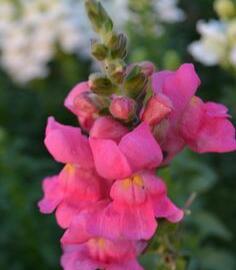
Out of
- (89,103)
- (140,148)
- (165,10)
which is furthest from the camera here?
(165,10)

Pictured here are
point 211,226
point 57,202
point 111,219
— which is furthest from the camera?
point 211,226

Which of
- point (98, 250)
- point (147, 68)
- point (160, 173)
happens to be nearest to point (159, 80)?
point (147, 68)

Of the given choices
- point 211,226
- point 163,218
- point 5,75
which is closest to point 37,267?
point 211,226

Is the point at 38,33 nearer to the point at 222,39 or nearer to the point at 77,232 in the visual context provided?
the point at 222,39

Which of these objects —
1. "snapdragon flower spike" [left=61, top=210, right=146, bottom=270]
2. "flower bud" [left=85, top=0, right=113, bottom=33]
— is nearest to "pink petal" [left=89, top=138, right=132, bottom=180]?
"snapdragon flower spike" [left=61, top=210, right=146, bottom=270]

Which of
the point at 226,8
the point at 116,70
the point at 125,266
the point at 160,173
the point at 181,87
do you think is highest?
the point at 116,70

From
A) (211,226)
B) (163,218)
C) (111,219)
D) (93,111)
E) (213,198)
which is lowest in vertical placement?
(213,198)

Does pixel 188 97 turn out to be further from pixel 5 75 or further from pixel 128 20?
pixel 5 75

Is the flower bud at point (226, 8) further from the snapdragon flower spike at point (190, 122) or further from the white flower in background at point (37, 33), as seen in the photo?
the snapdragon flower spike at point (190, 122)
